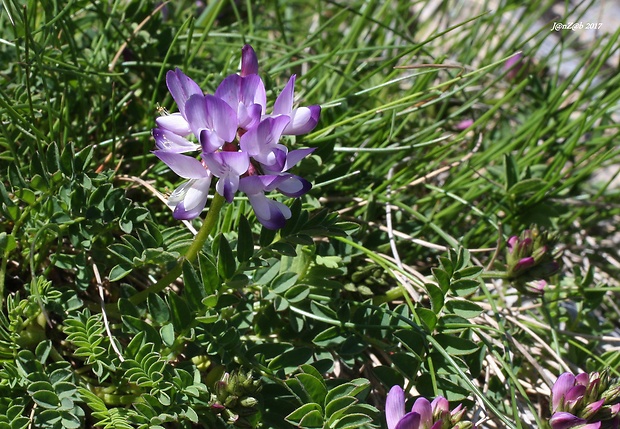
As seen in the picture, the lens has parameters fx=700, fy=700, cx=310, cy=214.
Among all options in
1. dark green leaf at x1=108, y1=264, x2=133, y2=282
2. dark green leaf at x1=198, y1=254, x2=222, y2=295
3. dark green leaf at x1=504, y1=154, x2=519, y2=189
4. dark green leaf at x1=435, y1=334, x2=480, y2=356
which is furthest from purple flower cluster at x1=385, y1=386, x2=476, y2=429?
dark green leaf at x1=504, y1=154, x2=519, y2=189

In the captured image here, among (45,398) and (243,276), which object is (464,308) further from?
(45,398)

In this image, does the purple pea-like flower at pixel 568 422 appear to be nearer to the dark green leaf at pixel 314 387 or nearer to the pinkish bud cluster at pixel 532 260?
the pinkish bud cluster at pixel 532 260

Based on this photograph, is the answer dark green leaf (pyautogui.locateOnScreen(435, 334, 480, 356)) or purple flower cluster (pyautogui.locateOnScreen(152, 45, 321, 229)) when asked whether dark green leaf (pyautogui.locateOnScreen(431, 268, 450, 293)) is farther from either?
purple flower cluster (pyautogui.locateOnScreen(152, 45, 321, 229))

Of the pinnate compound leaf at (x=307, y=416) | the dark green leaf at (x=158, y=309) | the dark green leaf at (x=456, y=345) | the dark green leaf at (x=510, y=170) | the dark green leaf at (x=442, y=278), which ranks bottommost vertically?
the dark green leaf at (x=158, y=309)

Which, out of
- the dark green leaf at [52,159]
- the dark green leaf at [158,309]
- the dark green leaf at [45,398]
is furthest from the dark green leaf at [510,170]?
the dark green leaf at [45,398]

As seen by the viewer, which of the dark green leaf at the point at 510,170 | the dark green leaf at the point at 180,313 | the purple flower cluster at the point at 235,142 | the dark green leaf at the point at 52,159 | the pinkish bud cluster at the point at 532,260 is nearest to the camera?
the purple flower cluster at the point at 235,142

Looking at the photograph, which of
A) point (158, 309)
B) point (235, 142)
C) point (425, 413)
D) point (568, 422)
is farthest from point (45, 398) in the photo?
point (568, 422)

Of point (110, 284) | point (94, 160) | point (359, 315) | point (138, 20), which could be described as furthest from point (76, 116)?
point (359, 315)
